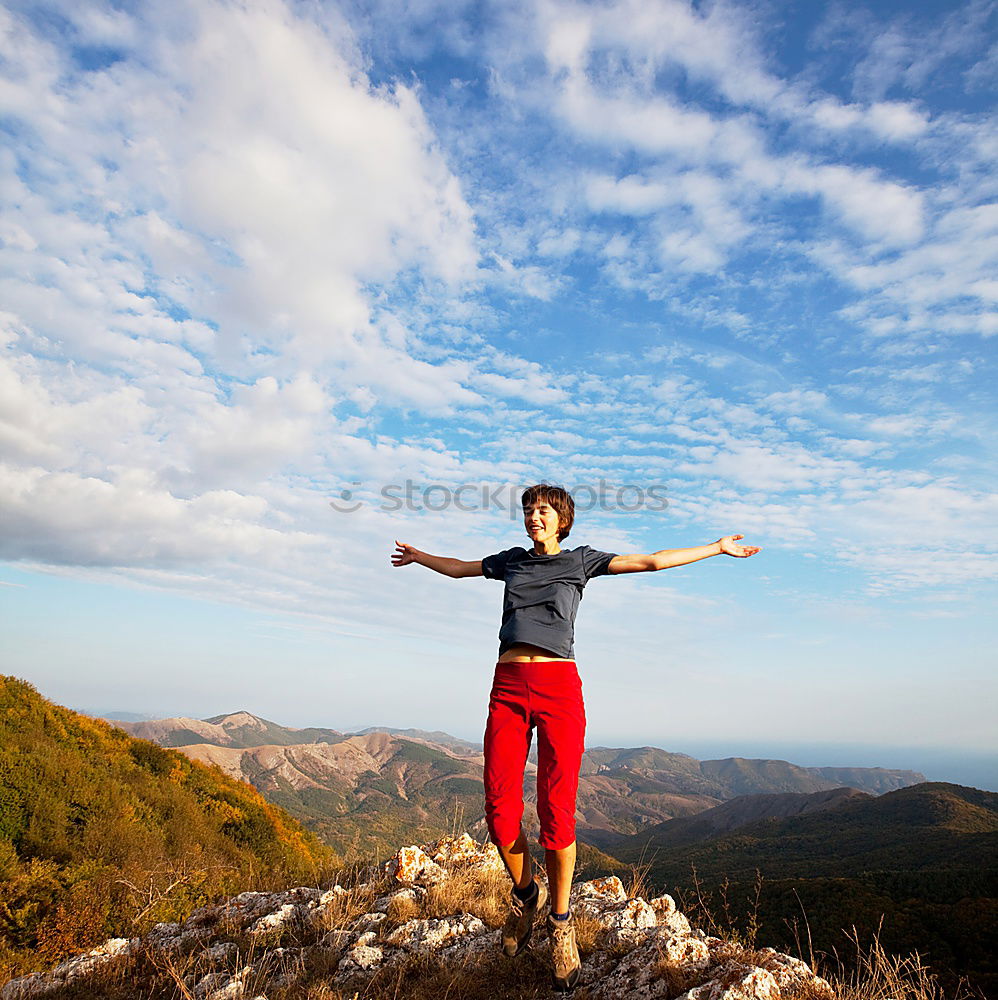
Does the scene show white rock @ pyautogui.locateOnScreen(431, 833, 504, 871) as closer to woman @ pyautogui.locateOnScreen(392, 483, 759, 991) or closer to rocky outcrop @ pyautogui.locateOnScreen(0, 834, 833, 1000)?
rocky outcrop @ pyautogui.locateOnScreen(0, 834, 833, 1000)

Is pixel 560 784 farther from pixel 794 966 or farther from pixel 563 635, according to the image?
pixel 794 966

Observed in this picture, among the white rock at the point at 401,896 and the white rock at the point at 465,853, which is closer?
the white rock at the point at 401,896

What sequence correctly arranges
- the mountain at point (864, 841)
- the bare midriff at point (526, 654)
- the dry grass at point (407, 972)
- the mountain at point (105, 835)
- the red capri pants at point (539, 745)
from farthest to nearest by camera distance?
the mountain at point (864, 841) < the mountain at point (105, 835) < the bare midriff at point (526, 654) < the red capri pants at point (539, 745) < the dry grass at point (407, 972)

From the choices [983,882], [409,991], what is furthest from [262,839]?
A: [983,882]

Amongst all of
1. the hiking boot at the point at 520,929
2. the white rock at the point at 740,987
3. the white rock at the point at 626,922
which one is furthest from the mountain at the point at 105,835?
the white rock at the point at 740,987

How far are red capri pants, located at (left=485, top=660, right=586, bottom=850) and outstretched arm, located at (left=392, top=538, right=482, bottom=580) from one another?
95cm

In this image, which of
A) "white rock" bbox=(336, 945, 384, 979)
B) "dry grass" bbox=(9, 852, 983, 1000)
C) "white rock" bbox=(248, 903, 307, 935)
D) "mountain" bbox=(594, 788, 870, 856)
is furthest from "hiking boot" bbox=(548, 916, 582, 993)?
"mountain" bbox=(594, 788, 870, 856)

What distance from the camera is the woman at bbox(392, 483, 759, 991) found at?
3.79 metres

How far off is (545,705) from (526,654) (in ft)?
1.06

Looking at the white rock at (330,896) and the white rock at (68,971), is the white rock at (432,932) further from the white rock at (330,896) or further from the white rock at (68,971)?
the white rock at (68,971)

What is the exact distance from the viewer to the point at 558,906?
3.75 metres

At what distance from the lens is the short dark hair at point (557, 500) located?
14.5 ft

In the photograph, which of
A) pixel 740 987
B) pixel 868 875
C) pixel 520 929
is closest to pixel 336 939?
pixel 520 929

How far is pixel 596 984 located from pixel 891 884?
41.7m
